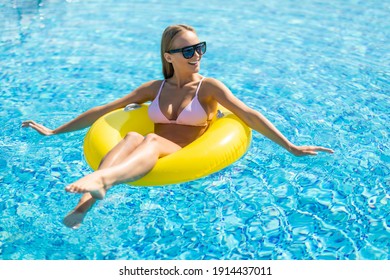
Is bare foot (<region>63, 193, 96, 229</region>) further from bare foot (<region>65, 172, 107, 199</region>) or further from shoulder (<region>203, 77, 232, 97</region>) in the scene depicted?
shoulder (<region>203, 77, 232, 97</region>)

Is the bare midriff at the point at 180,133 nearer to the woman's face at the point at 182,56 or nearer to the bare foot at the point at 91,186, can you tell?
the woman's face at the point at 182,56

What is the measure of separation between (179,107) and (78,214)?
1.28 metres

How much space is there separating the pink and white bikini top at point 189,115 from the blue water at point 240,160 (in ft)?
1.58

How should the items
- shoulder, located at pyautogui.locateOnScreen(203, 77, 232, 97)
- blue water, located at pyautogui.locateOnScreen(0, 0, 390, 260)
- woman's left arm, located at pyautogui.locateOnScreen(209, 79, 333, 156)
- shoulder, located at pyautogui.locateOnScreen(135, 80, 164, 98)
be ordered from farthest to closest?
shoulder, located at pyautogui.locateOnScreen(135, 80, 164, 98), shoulder, located at pyautogui.locateOnScreen(203, 77, 232, 97), woman's left arm, located at pyautogui.locateOnScreen(209, 79, 333, 156), blue water, located at pyautogui.locateOnScreen(0, 0, 390, 260)

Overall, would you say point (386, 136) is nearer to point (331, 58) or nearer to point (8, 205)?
point (331, 58)

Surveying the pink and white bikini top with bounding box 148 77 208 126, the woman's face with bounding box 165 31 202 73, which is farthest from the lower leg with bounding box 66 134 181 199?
the woman's face with bounding box 165 31 202 73

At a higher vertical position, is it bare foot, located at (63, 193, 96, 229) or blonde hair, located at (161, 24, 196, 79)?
blonde hair, located at (161, 24, 196, 79)

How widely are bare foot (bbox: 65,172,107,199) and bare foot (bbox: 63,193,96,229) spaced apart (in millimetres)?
251

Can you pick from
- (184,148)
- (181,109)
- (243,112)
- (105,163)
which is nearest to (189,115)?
(181,109)

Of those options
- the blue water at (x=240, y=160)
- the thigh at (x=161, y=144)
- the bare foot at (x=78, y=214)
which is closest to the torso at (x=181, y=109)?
the thigh at (x=161, y=144)

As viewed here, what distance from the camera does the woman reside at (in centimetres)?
410
